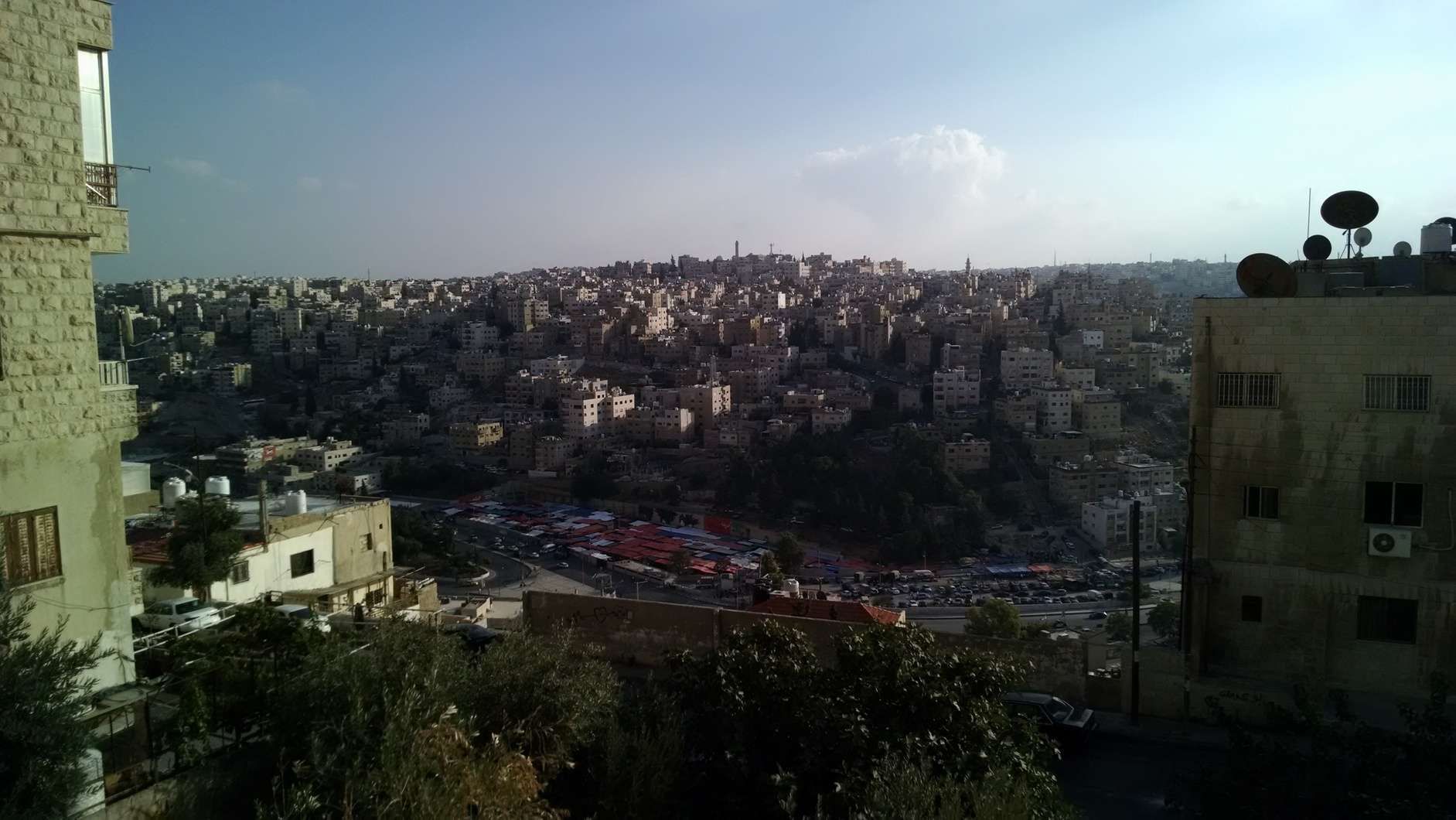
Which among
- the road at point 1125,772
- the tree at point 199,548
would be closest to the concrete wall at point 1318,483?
the road at point 1125,772

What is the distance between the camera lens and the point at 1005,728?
3562 mm

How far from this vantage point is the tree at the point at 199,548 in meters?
6.96

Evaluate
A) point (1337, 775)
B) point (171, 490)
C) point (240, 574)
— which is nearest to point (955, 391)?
point (171, 490)

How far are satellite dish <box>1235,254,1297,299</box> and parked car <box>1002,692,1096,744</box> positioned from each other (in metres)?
2.30

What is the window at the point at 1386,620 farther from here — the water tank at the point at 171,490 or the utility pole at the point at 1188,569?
the water tank at the point at 171,490

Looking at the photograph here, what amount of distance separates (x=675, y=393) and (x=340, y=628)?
1690 inches

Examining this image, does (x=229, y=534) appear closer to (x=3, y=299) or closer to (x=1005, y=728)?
(x=3, y=299)

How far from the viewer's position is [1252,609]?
5.25m

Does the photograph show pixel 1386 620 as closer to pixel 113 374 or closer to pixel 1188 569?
pixel 1188 569

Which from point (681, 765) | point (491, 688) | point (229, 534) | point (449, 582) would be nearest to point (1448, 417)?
point (681, 765)

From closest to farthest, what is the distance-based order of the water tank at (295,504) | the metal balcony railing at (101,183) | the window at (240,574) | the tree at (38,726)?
the tree at (38,726)
the metal balcony railing at (101,183)
the window at (240,574)
the water tank at (295,504)

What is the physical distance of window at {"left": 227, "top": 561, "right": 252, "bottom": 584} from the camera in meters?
7.61

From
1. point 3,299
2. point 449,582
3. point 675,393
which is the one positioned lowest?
point 449,582

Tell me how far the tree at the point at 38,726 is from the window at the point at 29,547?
0.38m
